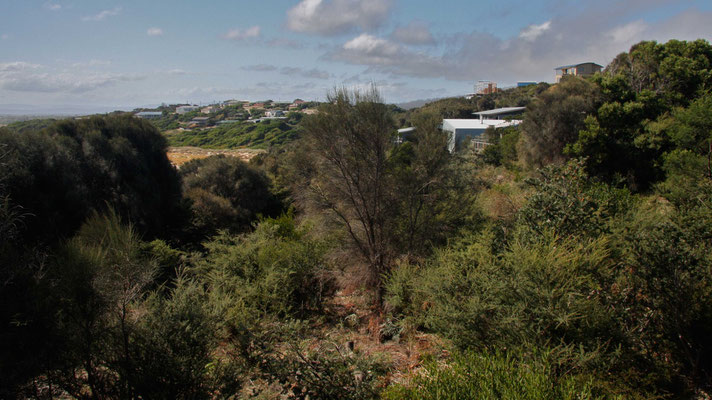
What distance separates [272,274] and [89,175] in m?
11.0

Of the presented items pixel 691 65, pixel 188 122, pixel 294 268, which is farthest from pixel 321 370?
pixel 188 122

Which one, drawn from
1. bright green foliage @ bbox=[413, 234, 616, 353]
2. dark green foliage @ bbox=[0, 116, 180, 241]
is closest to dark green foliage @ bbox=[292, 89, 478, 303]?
bright green foliage @ bbox=[413, 234, 616, 353]

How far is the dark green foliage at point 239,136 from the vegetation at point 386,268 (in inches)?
1332

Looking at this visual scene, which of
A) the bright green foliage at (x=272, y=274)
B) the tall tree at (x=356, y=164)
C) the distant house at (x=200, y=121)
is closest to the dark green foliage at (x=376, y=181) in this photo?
the tall tree at (x=356, y=164)

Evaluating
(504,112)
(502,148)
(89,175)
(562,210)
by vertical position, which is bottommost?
(562,210)

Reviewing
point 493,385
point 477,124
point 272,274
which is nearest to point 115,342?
point 272,274

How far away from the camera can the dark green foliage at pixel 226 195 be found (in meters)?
17.1

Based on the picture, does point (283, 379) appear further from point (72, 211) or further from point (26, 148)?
point (26, 148)

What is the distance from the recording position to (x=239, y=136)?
180 feet

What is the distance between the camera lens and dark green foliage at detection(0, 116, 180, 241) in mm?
10953

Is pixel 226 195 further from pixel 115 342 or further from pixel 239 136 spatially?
pixel 239 136

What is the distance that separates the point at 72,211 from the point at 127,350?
10.8m

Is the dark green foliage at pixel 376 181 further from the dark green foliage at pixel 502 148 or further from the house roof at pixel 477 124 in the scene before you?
the house roof at pixel 477 124

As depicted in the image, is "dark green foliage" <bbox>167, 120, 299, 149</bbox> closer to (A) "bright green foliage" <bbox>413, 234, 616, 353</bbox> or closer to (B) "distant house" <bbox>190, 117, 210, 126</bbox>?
(B) "distant house" <bbox>190, 117, 210, 126</bbox>
